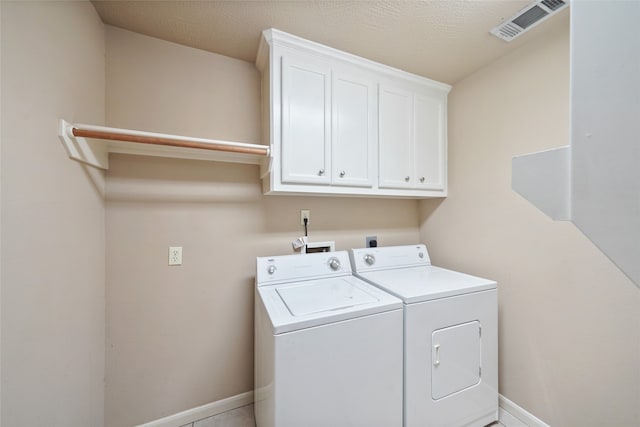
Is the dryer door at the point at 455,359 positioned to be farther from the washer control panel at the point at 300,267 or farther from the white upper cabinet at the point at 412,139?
the white upper cabinet at the point at 412,139

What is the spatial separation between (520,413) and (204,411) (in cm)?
206

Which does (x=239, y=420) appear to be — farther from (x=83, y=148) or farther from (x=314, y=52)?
(x=314, y=52)

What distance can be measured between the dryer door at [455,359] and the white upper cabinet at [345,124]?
0.98 m

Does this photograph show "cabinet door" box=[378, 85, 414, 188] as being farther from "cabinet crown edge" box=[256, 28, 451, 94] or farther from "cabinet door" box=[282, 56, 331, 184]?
"cabinet door" box=[282, 56, 331, 184]

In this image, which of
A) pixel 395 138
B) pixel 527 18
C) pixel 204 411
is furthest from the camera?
pixel 395 138

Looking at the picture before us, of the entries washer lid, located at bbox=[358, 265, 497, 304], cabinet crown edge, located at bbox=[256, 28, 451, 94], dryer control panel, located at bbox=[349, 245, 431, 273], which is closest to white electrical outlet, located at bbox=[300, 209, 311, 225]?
dryer control panel, located at bbox=[349, 245, 431, 273]

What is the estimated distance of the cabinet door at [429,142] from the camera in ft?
6.43

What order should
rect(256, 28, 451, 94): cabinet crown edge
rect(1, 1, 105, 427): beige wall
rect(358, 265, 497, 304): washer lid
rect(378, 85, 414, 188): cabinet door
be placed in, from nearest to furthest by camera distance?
rect(1, 1, 105, 427): beige wall, rect(358, 265, 497, 304): washer lid, rect(256, 28, 451, 94): cabinet crown edge, rect(378, 85, 414, 188): cabinet door

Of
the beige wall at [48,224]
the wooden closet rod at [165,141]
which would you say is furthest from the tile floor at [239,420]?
the wooden closet rod at [165,141]

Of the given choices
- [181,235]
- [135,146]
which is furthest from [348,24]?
[181,235]

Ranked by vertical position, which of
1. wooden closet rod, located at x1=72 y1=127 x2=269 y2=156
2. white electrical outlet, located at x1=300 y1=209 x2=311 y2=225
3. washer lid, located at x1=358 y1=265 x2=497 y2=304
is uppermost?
wooden closet rod, located at x1=72 y1=127 x2=269 y2=156

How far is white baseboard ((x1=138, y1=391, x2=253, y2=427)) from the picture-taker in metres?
1.55

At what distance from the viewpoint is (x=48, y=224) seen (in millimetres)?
978

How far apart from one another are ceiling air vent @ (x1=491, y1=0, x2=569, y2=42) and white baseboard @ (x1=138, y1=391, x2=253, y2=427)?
2.85 m
